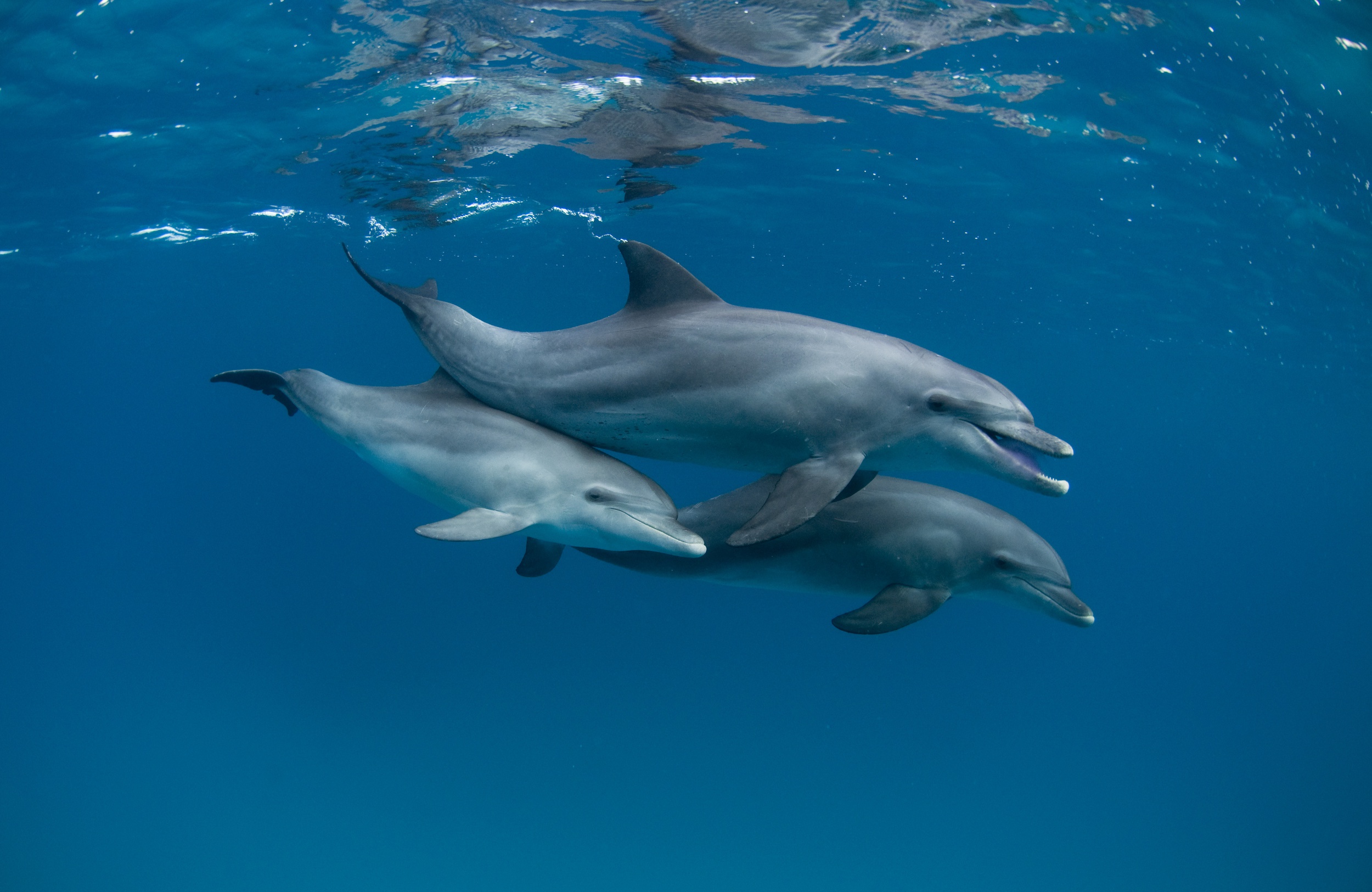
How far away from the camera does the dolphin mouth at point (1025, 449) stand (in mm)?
3562

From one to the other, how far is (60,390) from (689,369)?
6645 cm

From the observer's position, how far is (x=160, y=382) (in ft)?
172

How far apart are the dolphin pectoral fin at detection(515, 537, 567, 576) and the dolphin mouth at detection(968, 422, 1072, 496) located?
2.76 m

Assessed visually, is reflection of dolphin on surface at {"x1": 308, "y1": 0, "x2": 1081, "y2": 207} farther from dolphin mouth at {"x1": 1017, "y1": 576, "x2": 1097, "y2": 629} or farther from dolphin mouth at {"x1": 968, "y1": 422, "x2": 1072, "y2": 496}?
dolphin mouth at {"x1": 1017, "y1": 576, "x2": 1097, "y2": 629}

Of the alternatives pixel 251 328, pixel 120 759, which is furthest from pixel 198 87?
pixel 251 328

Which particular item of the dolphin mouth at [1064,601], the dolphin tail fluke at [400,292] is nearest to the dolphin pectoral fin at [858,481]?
the dolphin mouth at [1064,601]

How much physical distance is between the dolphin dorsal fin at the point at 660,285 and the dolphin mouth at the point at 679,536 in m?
1.29

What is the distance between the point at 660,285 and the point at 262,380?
2.73 metres

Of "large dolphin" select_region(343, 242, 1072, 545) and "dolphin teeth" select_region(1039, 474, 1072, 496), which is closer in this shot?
"dolphin teeth" select_region(1039, 474, 1072, 496)

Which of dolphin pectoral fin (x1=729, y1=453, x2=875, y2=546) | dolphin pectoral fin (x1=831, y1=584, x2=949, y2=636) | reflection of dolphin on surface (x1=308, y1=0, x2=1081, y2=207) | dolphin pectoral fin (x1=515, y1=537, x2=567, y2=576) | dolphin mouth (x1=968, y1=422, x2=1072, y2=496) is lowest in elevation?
dolphin pectoral fin (x1=515, y1=537, x2=567, y2=576)

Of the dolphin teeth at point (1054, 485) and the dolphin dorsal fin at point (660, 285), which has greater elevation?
the dolphin dorsal fin at point (660, 285)

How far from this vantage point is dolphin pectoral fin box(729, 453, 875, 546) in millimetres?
3324

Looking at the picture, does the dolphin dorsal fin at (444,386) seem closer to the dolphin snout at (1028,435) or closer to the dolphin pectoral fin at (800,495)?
the dolphin pectoral fin at (800,495)

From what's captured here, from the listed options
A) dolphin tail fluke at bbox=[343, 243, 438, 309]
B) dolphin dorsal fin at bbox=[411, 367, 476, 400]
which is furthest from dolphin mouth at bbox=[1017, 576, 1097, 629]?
dolphin tail fluke at bbox=[343, 243, 438, 309]
